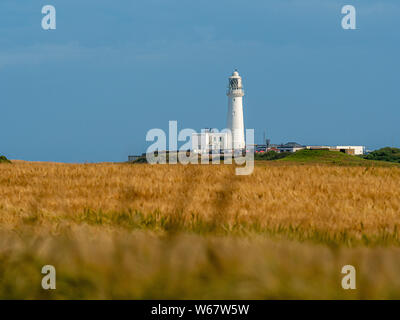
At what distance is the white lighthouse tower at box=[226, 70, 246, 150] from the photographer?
106250 mm

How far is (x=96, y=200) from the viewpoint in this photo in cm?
981

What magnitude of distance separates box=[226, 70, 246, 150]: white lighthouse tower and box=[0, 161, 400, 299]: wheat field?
9275cm

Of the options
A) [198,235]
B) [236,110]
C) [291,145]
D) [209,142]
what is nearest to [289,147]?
[291,145]

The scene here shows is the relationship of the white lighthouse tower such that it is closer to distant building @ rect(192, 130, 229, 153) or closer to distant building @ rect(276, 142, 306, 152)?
distant building @ rect(192, 130, 229, 153)

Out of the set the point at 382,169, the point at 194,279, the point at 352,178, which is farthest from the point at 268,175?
the point at 194,279

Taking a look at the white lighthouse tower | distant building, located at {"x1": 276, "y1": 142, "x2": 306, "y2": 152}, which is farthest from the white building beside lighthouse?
distant building, located at {"x1": 276, "y1": 142, "x2": 306, "y2": 152}

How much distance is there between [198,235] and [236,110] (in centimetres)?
10043

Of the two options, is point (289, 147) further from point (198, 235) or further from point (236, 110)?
point (198, 235)

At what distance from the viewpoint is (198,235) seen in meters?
7.12

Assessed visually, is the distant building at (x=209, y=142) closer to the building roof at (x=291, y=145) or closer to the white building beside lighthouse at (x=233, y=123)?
the white building beside lighthouse at (x=233, y=123)

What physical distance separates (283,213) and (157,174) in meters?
5.36
